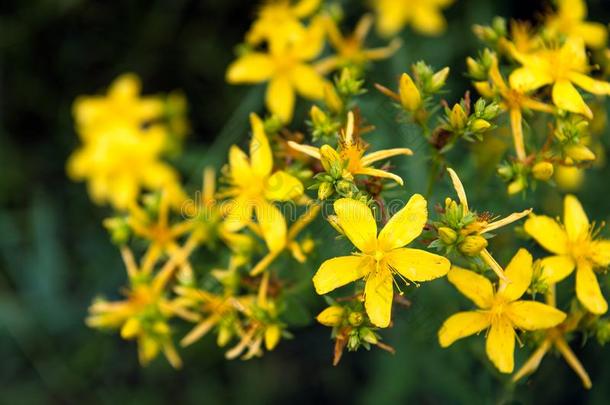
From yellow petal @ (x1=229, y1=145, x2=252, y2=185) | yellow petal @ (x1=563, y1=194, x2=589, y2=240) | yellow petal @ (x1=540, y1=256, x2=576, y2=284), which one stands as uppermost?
yellow petal @ (x1=229, y1=145, x2=252, y2=185)

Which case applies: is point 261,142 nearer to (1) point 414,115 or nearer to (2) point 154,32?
(1) point 414,115

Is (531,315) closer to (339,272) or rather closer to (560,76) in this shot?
(339,272)

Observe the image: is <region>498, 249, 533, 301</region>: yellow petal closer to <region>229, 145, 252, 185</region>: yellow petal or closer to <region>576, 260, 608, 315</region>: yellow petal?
<region>576, 260, 608, 315</region>: yellow petal

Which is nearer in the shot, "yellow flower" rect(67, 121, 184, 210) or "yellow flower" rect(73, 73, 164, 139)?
"yellow flower" rect(67, 121, 184, 210)

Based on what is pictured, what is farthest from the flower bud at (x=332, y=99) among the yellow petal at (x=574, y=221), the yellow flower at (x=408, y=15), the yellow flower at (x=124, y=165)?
the yellow flower at (x=124, y=165)

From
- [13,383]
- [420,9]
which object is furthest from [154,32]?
[13,383]

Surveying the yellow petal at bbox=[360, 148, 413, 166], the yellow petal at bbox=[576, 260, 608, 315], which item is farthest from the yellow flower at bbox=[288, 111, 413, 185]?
the yellow petal at bbox=[576, 260, 608, 315]

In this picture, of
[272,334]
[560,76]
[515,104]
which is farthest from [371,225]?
[560,76]
